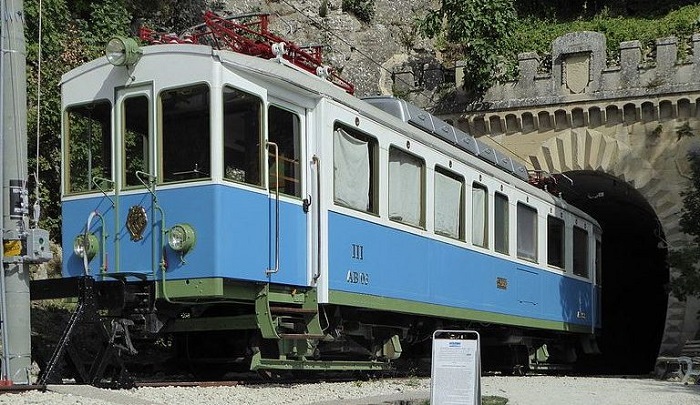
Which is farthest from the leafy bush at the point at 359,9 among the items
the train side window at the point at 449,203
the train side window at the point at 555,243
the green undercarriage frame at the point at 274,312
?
the green undercarriage frame at the point at 274,312

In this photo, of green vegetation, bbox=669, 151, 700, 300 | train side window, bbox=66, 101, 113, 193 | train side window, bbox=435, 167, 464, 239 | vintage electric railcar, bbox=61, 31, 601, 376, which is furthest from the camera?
green vegetation, bbox=669, 151, 700, 300

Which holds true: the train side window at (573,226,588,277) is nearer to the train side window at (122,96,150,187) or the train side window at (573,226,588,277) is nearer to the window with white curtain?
the window with white curtain

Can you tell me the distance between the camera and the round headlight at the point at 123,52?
1062cm

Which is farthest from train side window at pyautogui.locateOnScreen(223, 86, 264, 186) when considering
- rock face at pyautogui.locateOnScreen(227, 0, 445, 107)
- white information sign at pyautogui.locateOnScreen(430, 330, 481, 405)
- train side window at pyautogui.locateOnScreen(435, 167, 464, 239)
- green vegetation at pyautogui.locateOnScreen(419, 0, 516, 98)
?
rock face at pyautogui.locateOnScreen(227, 0, 445, 107)

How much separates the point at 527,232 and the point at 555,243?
6.35ft

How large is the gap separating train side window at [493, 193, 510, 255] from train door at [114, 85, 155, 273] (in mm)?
6766

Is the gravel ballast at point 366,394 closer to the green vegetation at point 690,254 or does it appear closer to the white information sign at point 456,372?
the white information sign at point 456,372

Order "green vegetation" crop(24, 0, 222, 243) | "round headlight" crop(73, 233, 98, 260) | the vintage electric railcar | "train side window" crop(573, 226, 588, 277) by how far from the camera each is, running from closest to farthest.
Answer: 1. the vintage electric railcar
2. "round headlight" crop(73, 233, 98, 260)
3. "green vegetation" crop(24, 0, 222, 243)
4. "train side window" crop(573, 226, 588, 277)

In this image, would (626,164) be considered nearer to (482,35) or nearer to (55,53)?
(482,35)

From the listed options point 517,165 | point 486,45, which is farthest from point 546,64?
point 517,165

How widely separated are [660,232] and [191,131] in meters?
18.0

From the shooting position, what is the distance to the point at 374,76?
98.6 ft

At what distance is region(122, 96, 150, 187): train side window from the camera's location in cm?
1063

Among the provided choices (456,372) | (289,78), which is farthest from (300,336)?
(456,372)
